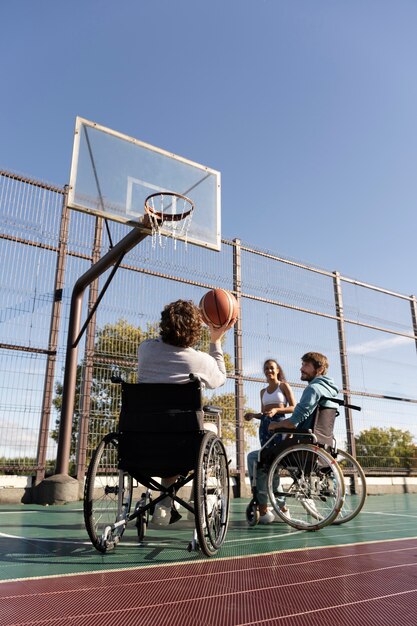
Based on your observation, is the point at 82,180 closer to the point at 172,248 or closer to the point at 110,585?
the point at 172,248

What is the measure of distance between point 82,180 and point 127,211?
0.61 metres

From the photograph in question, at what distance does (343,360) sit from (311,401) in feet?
18.5

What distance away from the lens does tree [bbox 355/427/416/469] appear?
885 cm

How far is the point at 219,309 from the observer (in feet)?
12.8

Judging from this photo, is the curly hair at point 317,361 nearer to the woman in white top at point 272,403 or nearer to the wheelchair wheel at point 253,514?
the woman in white top at point 272,403

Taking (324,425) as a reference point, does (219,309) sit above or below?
above

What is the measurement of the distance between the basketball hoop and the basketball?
2.04 metres

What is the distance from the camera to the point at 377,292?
10258mm

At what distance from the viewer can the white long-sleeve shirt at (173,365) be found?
108 inches

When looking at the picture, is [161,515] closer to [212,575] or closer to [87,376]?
[212,575]

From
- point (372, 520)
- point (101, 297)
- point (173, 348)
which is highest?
point (101, 297)

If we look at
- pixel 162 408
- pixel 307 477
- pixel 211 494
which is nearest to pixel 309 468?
pixel 307 477

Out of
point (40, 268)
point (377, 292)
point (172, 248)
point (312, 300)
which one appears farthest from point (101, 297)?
point (377, 292)

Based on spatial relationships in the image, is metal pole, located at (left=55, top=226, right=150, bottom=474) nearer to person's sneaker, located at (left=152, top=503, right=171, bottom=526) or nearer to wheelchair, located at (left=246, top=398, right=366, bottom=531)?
wheelchair, located at (left=246, top=398, right=366, bottom=531)
